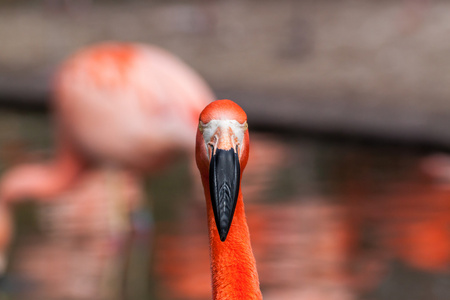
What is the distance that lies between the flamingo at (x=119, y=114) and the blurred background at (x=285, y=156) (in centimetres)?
27

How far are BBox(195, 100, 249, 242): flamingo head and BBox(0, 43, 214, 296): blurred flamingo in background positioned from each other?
2.76 metres

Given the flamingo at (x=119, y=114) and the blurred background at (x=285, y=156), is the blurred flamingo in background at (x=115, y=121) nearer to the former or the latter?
the flamingo at (x=119, y=114)

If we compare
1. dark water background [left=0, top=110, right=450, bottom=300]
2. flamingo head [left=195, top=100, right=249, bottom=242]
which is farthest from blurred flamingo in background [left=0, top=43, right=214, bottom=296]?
flamingo head [left=195, top=100, right=249, bottom=242]

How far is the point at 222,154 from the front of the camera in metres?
1.78

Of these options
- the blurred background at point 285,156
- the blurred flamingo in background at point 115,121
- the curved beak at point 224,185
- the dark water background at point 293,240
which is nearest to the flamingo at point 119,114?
the blurred flamingo in background at point 115,121

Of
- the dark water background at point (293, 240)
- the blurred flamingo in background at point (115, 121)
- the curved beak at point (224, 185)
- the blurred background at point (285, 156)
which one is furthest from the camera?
the blurred flamingo in background at point (115, 121)

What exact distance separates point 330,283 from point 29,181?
7.08 ft

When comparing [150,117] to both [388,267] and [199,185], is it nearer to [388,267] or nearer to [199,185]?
[199,185]

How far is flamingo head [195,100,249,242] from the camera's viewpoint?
5.66 feet

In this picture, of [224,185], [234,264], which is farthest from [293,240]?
[224,185]

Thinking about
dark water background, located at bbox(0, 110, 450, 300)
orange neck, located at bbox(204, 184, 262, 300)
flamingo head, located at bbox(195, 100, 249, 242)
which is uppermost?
dark water background, located at bbox(0, 110, 450, 300)

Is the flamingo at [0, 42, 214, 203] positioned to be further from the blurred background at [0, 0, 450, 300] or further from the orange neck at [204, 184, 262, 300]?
the orange neck at [204, 184, 262, 300]

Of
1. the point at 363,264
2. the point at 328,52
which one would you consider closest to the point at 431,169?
the point at 363,264

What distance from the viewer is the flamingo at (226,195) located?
5.71 ft
